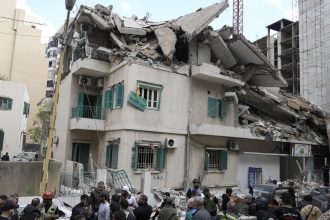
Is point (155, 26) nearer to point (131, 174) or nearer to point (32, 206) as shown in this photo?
point (131, 174)

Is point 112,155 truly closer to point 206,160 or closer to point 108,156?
point 108,156

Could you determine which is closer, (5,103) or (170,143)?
(170,143)

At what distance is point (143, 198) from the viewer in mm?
6676

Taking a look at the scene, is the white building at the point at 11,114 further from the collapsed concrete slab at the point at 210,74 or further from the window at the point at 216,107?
the window at the point at 216,107

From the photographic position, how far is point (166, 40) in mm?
15984

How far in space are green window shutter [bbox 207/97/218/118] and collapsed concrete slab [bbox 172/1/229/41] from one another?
11.8 feet

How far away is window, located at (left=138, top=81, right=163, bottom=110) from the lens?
15060mm

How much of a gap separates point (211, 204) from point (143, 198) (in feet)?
7.31

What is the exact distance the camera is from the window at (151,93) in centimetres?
1506

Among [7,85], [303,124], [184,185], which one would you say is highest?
[7,85]

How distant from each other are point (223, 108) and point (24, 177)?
10.2 metres

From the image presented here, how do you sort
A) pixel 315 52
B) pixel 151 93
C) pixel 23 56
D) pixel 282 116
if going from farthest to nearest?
pixel 23 56 < pixel 315 52 < pixel 282 116 < pixel 151 93

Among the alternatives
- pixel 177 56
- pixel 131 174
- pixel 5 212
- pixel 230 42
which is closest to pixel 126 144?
pixel 131 174

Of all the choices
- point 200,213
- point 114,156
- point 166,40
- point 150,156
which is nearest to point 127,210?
point 200,213
